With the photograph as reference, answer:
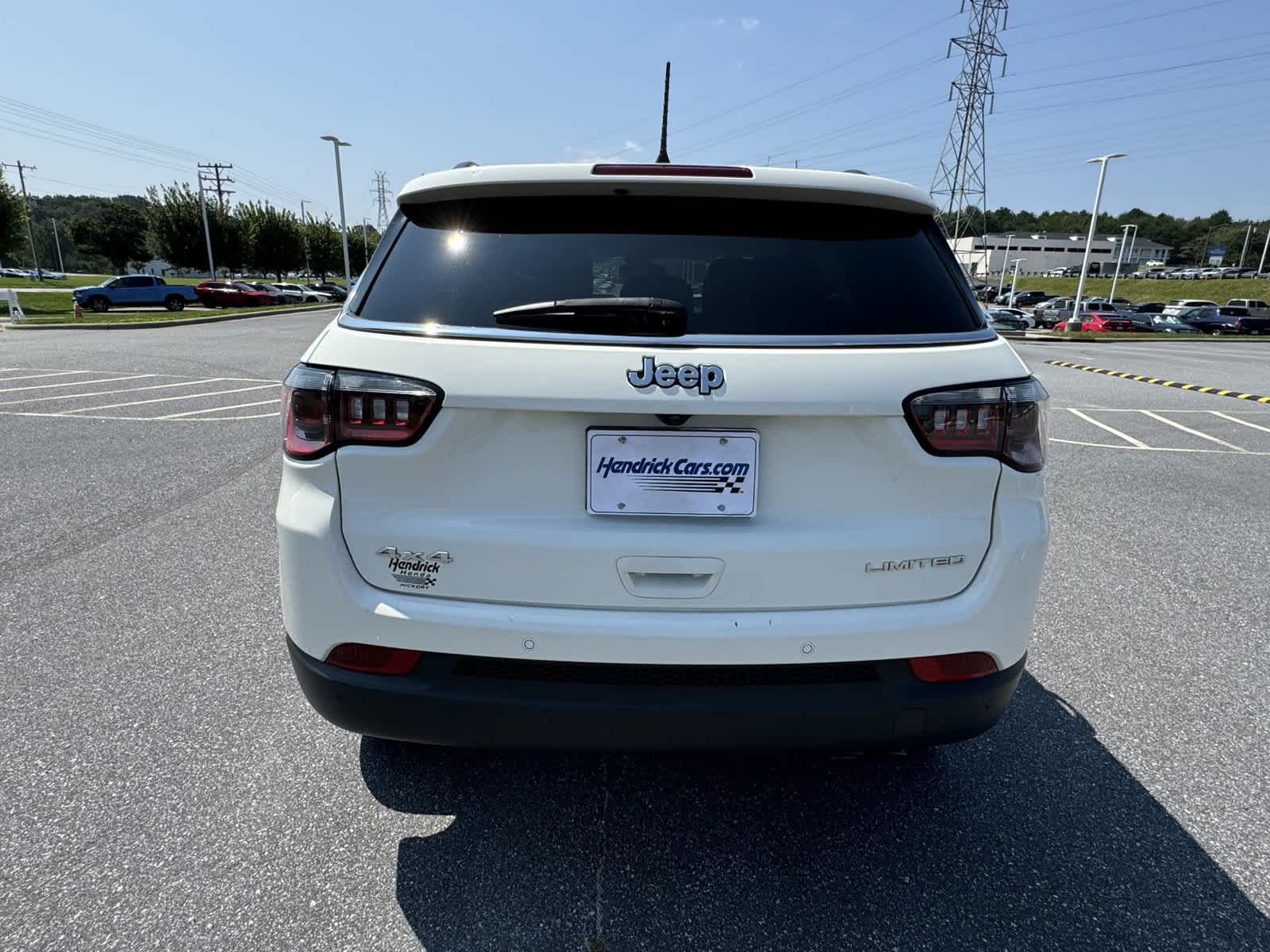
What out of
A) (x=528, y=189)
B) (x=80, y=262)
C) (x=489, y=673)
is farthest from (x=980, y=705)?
(x=80, y=262)

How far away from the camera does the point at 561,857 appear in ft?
6.73

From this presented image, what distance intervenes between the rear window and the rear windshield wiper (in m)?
0.06

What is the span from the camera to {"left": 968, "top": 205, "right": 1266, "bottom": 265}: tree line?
418 ft

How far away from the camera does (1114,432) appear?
853 centimetres

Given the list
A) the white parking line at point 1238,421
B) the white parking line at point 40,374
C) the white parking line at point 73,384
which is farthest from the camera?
the white parking line at point 40,374

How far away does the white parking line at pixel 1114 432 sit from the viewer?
7805 millimetres

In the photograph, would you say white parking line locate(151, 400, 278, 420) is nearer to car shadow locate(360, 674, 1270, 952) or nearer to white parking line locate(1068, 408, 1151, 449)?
car shadow locate(360, 674, 1270, 952)

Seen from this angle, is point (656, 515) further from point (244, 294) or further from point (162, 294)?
point (244, 294)

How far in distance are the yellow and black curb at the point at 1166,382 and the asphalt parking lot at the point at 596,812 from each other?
1022 centimetres

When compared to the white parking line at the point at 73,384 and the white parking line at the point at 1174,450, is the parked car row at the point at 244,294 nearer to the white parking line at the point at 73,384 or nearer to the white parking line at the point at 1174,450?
the white parking line at the point at 73,384

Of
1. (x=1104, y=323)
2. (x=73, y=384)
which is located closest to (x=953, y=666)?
(x=73, y=384)

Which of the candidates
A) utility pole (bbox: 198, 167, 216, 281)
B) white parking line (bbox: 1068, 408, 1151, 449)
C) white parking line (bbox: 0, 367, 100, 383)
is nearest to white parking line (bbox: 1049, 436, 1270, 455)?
white parking line (bbox: 1068, 408, 1151, 449)

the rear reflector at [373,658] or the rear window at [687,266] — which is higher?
the rear window at [687,266]

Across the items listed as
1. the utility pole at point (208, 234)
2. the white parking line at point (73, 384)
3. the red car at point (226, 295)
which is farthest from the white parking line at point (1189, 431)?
the utility pole at point (208, 234)
